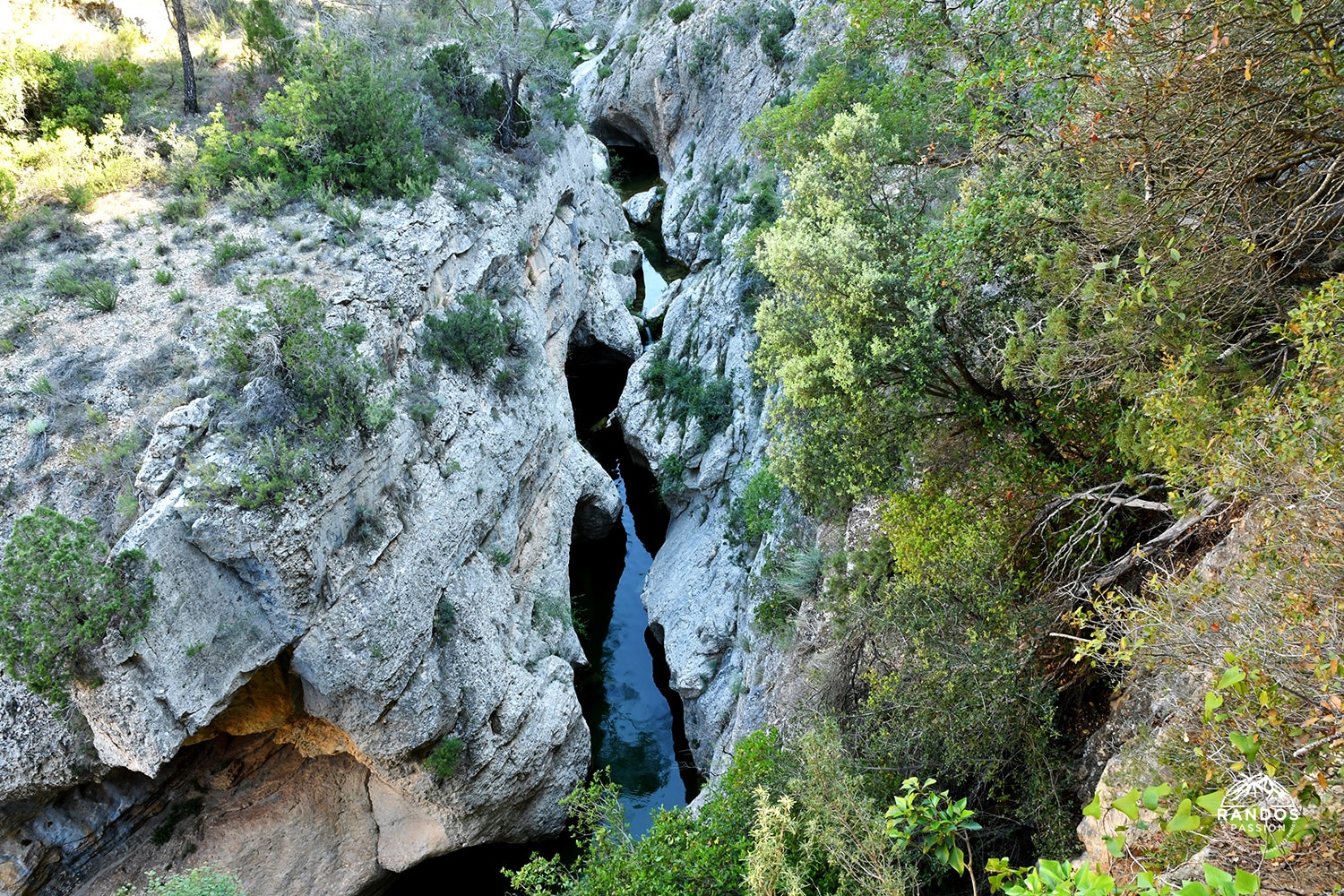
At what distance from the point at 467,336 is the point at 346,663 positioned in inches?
266

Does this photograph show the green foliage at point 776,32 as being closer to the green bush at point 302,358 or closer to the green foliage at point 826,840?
the green bush at point 302,358

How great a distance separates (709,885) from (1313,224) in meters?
8.19

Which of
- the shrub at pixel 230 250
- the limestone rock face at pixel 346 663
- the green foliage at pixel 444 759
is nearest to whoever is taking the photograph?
the limestone rock face at pixel 346 663

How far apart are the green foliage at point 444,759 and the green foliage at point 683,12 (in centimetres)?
3085

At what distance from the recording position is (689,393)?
19578 millimetres

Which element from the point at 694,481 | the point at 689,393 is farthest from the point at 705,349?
the point at 694,481

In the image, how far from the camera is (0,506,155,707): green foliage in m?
8.80

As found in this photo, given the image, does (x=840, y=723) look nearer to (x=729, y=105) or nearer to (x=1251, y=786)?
(x=1251, y=786)

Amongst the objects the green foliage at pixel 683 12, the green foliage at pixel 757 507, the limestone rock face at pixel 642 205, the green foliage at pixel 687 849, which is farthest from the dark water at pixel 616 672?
the green foliage at pixel 683 12

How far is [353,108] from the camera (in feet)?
49.7

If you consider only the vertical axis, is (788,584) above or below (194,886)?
below

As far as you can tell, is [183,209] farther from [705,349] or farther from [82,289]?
[705,349]

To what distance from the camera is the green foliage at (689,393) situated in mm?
18672

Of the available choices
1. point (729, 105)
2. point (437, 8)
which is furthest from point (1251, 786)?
point (729, 105)
